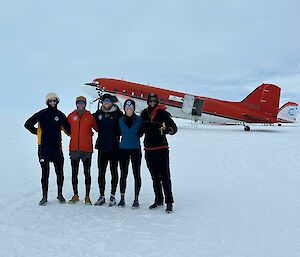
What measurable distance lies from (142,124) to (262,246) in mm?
2895

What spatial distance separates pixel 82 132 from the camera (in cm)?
612

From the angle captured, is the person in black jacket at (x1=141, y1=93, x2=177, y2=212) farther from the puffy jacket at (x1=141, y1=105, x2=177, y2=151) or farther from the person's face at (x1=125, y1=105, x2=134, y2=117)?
the person's face at (x1=125, y1=105, x2=134, y2=117)

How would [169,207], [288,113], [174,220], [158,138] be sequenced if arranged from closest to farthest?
[174,220], [169,207], [158,138], [288,113]

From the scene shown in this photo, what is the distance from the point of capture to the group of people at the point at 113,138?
5855 millimetres

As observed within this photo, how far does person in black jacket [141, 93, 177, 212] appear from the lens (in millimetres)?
5812

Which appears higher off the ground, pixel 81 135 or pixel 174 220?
pixel 81 135

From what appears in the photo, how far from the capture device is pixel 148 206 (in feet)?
20.1

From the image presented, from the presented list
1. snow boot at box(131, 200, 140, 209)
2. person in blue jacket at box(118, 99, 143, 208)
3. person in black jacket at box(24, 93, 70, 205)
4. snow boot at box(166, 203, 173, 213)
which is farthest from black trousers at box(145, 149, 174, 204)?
person in black jacket at box(24, 93, 70, 205)

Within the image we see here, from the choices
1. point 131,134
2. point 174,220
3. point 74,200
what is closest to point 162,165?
point 131,134

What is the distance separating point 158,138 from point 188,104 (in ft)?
72.4

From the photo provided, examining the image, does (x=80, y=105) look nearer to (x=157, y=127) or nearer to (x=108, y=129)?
(x=108, y=129)

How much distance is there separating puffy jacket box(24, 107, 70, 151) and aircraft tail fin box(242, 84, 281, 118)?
23634 mm

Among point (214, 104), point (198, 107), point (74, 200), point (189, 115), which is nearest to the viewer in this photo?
point (74, 200)

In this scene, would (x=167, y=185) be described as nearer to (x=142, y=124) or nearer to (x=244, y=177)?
(x=142, y=124)
